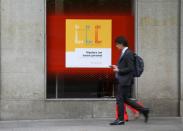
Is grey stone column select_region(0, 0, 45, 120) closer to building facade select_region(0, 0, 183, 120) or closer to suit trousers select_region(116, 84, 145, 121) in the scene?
building facade select_region(0, 0, 183, 120)

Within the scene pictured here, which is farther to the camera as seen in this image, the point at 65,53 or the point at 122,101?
the point at 65,53

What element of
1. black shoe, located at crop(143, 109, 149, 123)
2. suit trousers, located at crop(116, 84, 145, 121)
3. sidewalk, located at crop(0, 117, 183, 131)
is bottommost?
sidewalk, located at crop(0, 117, 183, 131)

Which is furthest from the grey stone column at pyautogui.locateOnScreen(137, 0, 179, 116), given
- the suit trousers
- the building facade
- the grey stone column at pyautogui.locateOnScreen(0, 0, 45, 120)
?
the grey stone column at pyautogui.locateOnScreen(0, 0, 45, 120)

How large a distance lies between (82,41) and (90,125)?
6.50 feet

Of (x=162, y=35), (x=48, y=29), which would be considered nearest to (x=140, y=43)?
(x=162, y=35)

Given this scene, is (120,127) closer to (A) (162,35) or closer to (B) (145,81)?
(B) (145,81)

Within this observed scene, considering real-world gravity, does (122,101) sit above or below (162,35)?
below

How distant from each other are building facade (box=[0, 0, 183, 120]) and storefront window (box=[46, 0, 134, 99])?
214 mm

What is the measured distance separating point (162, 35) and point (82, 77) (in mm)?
1997

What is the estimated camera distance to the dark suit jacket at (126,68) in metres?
10.6

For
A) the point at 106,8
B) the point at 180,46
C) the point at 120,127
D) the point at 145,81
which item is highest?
the point at 106,8

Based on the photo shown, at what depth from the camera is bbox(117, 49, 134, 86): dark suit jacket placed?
10570 millimetres

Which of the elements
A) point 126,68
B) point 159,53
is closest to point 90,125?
point 126,68

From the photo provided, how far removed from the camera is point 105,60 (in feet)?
39.7
